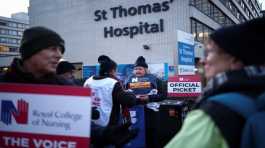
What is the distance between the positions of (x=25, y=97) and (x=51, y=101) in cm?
18

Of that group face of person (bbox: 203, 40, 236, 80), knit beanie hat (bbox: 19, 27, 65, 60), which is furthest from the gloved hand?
face of person (bbox: 203, 40, 236, 80)

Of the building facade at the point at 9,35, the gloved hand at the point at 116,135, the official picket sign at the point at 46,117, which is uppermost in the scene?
the building facade at the point at 9,35

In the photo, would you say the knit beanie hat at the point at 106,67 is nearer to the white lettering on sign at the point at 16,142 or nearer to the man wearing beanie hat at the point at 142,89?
the man wearing beanie hat at the point at 142,89

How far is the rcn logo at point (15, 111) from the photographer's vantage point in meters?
2.43

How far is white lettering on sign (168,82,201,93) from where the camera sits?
9.39 meters

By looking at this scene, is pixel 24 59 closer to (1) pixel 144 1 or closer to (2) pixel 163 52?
(2) pixel 163 52

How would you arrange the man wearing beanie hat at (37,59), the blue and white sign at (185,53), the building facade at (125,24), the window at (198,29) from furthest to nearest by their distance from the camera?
1. the window at (198,29)
2. the building facade at (125,24)
3. the blue and white sign at (185,53)
4. the man wearing beanie hat at (37,59)

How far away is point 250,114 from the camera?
4.88 ft

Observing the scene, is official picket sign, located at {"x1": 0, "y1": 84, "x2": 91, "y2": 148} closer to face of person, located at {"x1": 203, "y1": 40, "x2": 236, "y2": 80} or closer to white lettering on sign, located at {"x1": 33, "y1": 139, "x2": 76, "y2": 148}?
white lettering on sign, located at {"x1": 33, "y1": 139, "x2": 76, "y2": 148}

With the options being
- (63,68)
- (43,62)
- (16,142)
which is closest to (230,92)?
(16,142)

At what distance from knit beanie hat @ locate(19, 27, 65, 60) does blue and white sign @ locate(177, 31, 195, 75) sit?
314 inches

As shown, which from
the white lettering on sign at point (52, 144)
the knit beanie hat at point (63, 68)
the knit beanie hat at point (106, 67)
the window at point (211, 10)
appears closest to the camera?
the white lettering on sign at point (52, 144)

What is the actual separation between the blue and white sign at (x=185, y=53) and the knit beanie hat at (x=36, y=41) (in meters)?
7.97

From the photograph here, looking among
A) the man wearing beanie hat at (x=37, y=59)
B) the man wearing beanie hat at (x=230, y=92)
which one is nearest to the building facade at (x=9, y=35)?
the man wearing beanie hat at (x=37, y=59)
